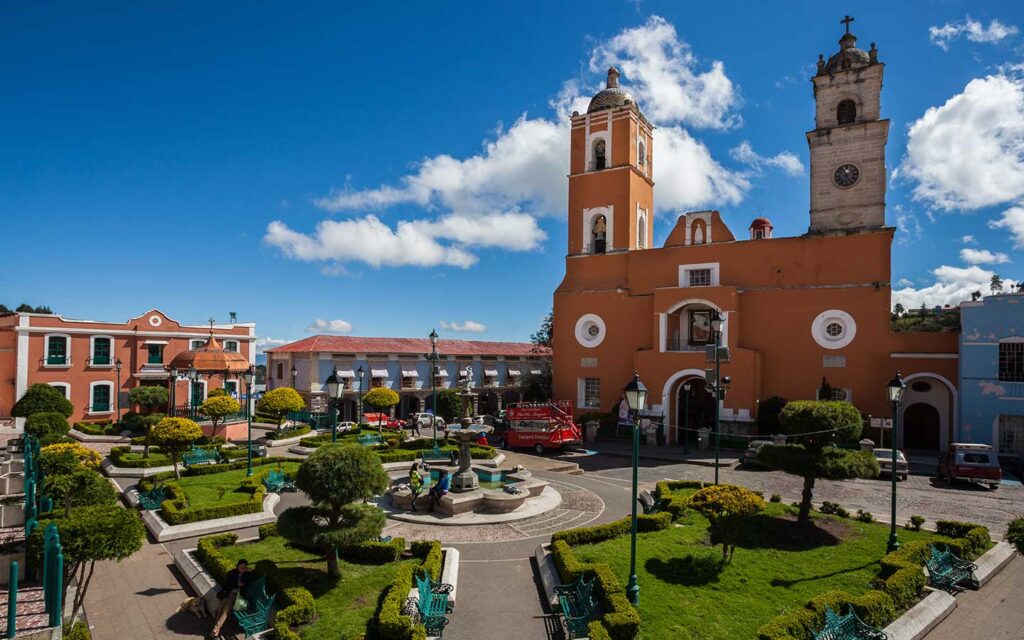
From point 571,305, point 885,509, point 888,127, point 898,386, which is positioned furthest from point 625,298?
point 898,386

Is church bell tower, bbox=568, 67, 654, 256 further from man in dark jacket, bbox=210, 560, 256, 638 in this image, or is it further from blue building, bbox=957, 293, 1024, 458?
man in dark jacket, bbox=210, 560, 256, 638

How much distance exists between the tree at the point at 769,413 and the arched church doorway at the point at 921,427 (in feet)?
18.2

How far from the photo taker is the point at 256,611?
346 inches

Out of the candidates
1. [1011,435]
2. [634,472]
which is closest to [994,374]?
[1011,435]

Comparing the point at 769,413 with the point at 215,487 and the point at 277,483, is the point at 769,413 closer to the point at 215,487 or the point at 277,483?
the point at 277,483

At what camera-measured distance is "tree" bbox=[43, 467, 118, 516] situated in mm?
11578

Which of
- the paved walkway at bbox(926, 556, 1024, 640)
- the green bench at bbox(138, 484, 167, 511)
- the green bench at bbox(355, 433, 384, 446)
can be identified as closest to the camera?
the paved walkway at bbox(926, 556, 1024, 640)

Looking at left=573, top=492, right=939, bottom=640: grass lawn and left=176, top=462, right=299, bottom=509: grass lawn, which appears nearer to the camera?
left=573, top=492, right=939, bottom=640: grass lawn

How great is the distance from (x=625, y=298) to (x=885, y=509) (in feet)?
59.4

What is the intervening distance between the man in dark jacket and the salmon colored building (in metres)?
26.4

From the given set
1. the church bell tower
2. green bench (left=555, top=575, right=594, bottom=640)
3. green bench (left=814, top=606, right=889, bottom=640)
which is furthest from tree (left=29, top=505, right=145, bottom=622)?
the church bell tower

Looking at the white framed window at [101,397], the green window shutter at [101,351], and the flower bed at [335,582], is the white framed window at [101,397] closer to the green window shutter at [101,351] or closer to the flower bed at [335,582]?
the green window shutter at [101,351]

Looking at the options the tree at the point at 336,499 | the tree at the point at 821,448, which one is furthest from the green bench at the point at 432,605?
the tree at the point at 821,448

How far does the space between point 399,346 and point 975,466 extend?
115 feet
